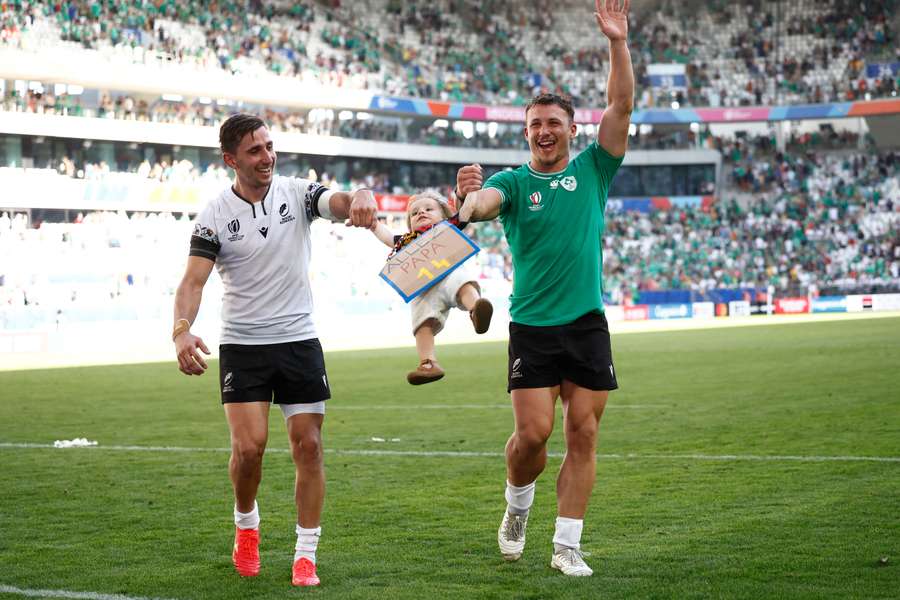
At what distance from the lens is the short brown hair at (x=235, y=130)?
20.0ft

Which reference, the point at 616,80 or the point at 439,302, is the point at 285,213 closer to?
the point at 616,80

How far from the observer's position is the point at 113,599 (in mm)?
5594

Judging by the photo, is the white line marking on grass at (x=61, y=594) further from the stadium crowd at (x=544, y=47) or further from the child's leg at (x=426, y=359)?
the stadium crowd at (x=544, y=47)

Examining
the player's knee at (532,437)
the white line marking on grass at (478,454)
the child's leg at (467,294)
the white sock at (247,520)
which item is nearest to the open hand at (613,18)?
the player's knee at (532,437)

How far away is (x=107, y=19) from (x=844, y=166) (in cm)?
3788

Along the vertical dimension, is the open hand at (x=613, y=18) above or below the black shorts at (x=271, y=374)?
above

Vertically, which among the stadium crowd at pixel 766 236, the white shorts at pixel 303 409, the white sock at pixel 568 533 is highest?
the white shorts at pixel 303 409

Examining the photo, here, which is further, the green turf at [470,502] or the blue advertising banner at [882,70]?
the blue advertising banner at [882,70]

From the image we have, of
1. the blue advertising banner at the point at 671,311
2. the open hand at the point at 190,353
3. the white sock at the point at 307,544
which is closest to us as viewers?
the open hand at the point at 190,353

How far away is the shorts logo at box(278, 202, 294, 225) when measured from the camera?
623 cm

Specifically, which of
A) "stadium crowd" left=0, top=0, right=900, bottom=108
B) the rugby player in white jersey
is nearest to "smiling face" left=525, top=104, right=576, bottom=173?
the rugby player in white jersey

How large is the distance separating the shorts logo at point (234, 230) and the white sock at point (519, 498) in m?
2.04

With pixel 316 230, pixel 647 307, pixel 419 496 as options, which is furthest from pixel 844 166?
pixel 419 496

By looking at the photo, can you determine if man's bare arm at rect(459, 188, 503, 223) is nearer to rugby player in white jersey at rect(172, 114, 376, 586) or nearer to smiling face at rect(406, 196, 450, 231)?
rugby player in white jersey at rect(172, 114, 376, 586)
